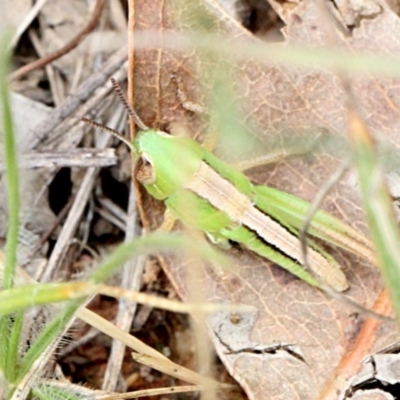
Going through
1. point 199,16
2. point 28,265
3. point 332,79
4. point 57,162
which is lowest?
A: point 28,265

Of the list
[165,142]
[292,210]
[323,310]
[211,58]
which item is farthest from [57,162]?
[323,310]

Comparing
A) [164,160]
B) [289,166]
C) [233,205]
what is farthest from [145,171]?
[289,166]

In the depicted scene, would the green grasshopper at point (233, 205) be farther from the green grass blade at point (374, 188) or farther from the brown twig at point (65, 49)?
the green grass blade at point (374, 188)

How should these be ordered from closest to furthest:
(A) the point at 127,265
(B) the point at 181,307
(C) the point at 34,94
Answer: (B) the point at 181,307 < (A) the point at 127,265 < (C) the point at 34,94

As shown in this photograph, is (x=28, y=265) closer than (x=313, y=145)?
No

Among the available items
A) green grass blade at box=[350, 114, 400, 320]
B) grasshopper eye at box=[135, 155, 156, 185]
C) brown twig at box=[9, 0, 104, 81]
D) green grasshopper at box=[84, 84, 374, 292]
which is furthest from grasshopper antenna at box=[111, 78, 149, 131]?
green grass blade at box=[350, 114, 400, 320]

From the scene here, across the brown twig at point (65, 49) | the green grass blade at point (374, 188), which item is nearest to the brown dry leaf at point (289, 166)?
the brown twig at point (65, 49)

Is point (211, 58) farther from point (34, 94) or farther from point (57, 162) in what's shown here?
point (34, 94)

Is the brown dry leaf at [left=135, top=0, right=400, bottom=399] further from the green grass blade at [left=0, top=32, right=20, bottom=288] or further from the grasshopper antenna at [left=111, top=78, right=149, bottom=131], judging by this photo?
the green grass blade at [left=0, top=32, right=20, bottom=288]
